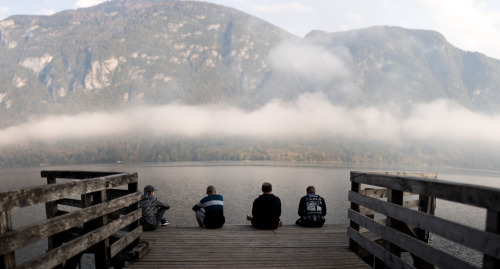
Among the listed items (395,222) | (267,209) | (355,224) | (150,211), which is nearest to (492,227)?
(395,222)

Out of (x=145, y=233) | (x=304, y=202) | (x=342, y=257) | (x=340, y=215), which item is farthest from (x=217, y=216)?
(x=340, y=215)

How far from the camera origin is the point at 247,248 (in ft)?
27.0

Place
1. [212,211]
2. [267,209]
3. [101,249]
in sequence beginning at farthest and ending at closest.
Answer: [212,211]
[267,209]
[101,249]

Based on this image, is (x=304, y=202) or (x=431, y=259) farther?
(x=304, y=202)

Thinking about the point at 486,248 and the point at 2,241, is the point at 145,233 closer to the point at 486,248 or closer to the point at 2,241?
the point at 2,241

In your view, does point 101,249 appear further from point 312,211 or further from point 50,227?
point 312,211

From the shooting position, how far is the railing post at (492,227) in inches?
148

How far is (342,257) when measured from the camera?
7.56 meters

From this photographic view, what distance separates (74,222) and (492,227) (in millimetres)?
5783

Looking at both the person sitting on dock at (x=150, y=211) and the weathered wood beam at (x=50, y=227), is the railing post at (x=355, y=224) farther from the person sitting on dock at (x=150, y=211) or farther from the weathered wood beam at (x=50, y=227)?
the person sitting on dock at (x=150, y=211)

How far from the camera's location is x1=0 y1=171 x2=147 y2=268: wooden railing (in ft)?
13.7

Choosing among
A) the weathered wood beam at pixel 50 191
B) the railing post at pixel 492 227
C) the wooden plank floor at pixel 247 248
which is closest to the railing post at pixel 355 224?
the wooden plank floor at pixel 247 248

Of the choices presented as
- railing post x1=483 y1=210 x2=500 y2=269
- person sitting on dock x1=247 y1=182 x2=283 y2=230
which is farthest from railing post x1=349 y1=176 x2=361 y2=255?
railing post x1=483 y1=210 x2=500 y2=269

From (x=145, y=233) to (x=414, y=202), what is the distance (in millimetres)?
8352
